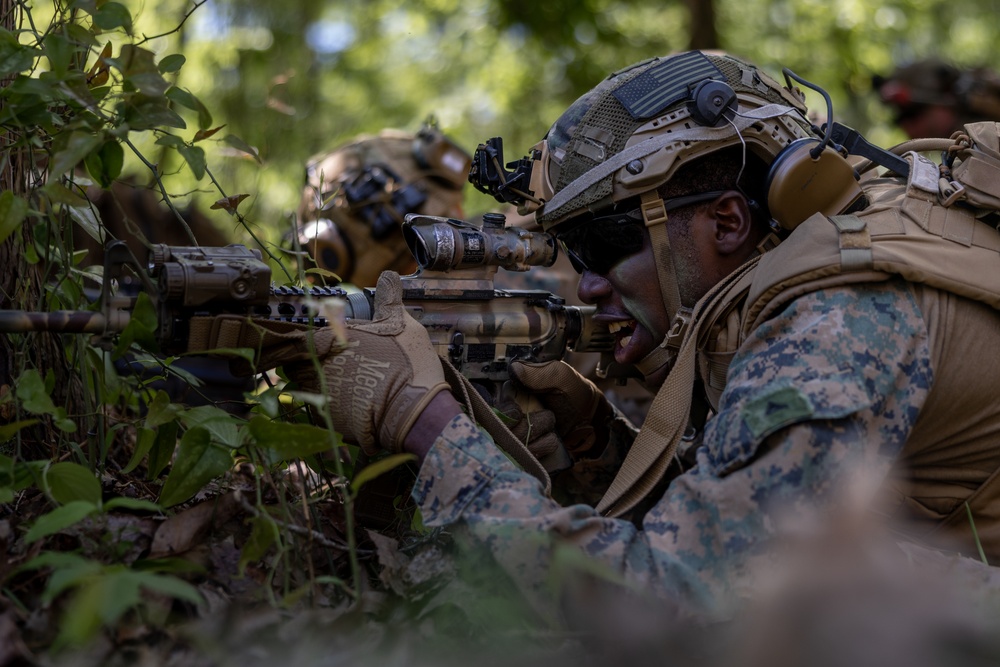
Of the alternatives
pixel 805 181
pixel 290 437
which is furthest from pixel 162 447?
pixel 805 181

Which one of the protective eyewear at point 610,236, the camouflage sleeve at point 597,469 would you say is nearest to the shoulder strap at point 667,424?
the protective eyewear at point 610,236

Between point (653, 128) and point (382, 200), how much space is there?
2743mm

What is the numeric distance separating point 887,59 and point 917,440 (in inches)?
383

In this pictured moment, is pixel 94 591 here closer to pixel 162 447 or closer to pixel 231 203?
pixel 162 447

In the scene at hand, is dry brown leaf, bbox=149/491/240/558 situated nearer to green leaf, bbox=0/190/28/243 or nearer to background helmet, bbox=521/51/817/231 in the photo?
green leaf, bbox=0/190/28/243

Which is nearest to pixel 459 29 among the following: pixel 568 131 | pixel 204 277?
pixel 568 131

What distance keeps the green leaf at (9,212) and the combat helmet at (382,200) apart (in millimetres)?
3060

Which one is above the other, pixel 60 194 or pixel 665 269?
pixel 60 194

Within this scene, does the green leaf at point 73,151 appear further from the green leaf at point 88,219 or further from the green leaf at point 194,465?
the green leaf at point 194,465

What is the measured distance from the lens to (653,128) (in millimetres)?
2771

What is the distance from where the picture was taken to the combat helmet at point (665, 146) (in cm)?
263

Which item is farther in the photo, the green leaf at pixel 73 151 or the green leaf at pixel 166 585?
the green leaf at pixel 73 151

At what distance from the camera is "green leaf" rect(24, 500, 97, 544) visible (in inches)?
70.4

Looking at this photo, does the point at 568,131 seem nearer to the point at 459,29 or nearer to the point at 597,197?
the point at 597,197
